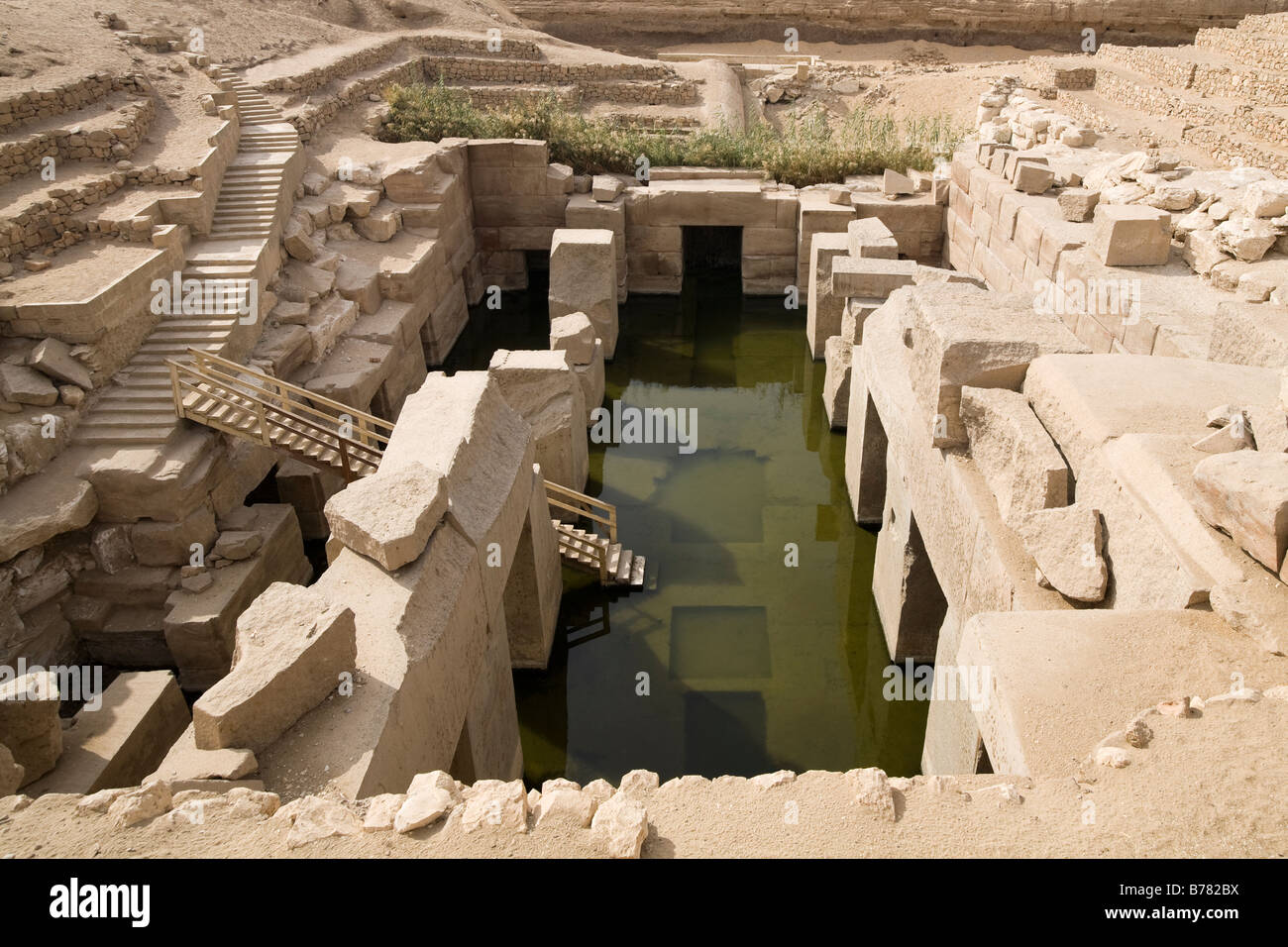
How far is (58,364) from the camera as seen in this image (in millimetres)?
7574

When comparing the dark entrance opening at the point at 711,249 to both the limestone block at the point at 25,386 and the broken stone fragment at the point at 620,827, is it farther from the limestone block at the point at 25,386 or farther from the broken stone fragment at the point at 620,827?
the broken stone fragment at the point at 620,827

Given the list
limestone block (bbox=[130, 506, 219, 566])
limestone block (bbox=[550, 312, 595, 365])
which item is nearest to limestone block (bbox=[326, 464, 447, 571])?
limestone block (bbox=[130, 506, 219, 566])

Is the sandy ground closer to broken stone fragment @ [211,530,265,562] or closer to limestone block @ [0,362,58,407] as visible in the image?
broken stone fragment @ [211,530,265,562]

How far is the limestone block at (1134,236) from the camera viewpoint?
8211 mm

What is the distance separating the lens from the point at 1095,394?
175 inches

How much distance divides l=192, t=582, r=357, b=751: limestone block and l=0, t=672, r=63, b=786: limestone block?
4.46ft

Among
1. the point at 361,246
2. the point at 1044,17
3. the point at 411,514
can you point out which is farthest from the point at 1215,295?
the point at 1044,17

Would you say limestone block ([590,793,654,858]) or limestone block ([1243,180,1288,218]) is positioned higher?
limestone block ([1243,180,1288,218])

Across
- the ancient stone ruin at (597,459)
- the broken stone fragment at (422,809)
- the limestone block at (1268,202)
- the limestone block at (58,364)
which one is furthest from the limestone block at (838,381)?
the broken stone fragment at (422,809)

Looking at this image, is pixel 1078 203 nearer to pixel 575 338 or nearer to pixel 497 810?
pixel 575 338

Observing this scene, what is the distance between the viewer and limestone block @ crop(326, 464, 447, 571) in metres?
4.48

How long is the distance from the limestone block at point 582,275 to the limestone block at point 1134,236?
5.36 meters

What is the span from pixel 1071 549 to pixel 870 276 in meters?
5.90

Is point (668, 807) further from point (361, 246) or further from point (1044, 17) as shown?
point (1044, 17)
